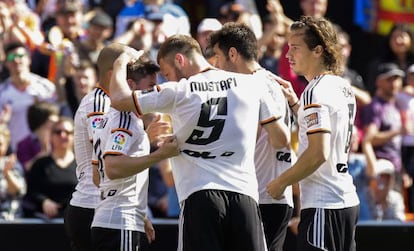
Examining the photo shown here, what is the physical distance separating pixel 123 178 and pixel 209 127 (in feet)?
2.46

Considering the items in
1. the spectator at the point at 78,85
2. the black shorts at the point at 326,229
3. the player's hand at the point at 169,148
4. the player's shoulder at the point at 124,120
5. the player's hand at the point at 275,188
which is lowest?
the spectator at the point at 78,85

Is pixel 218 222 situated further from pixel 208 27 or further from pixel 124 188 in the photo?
pixel 208 27

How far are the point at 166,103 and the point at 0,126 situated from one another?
5433 millimetres

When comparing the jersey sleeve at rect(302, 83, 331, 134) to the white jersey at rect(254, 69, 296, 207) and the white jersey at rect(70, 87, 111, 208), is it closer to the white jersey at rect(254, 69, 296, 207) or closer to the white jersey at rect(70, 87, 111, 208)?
the white jersey at rect(254, 69, 296, 207)

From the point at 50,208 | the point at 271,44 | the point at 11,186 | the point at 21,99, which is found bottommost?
the point at 11,186

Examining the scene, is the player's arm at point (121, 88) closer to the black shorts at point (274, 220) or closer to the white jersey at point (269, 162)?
the white jersey at point (269, 162)

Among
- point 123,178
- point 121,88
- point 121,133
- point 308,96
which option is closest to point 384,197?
point 308,96

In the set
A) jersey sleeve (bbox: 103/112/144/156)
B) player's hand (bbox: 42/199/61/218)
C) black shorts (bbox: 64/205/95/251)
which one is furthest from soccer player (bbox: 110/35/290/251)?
player's hand (bbox: 42/199/61/218)

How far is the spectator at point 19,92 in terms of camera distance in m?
12.2

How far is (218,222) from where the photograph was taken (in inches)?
267

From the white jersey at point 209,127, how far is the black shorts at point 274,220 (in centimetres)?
79

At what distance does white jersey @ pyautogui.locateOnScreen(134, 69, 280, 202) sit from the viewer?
6.80 m

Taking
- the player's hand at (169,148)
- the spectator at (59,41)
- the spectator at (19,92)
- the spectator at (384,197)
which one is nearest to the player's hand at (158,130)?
the player's hand at (169,148)

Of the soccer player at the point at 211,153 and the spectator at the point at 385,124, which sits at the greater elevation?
the soccer player at the point at 211,153
